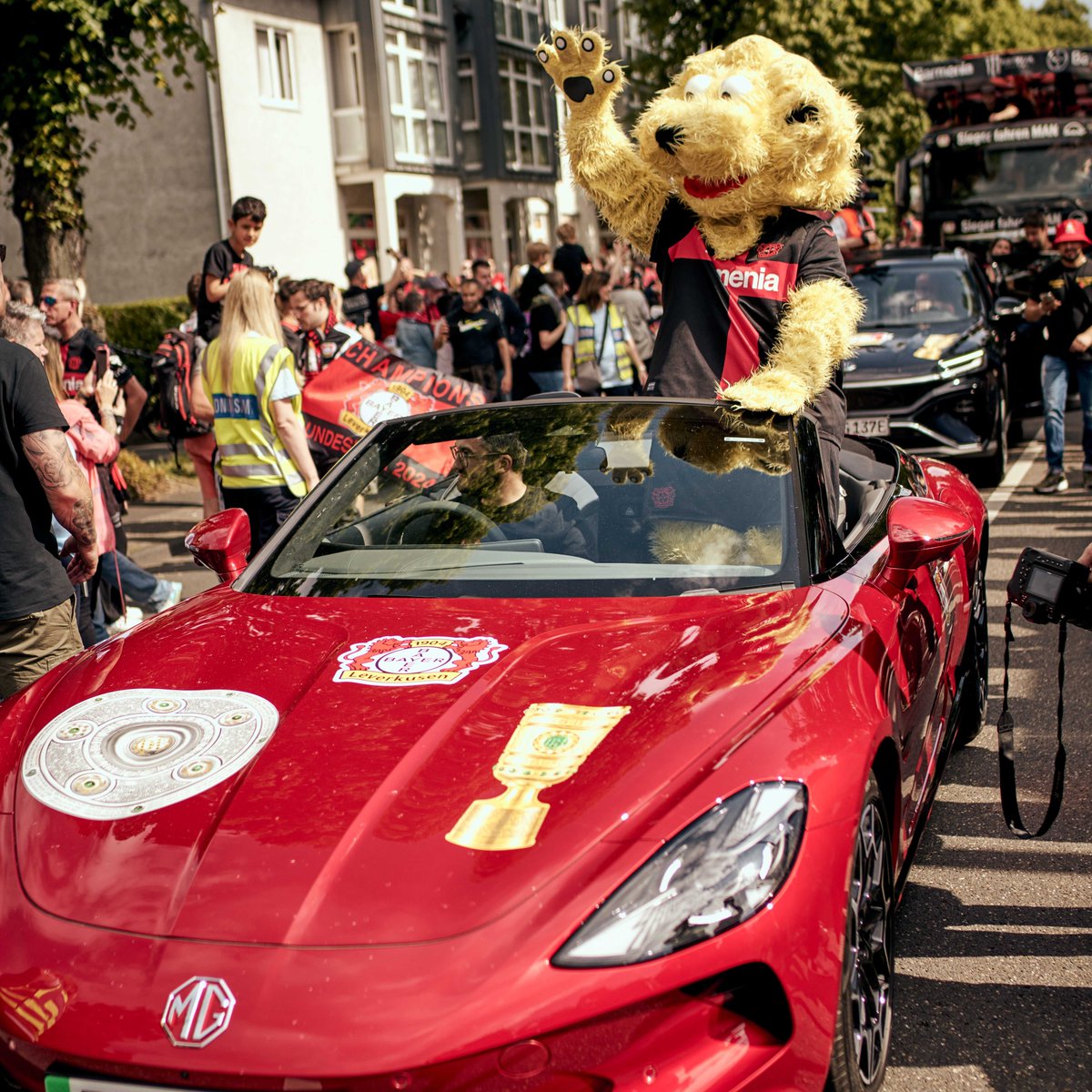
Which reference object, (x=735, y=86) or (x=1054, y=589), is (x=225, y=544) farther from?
(x=735, y=86)

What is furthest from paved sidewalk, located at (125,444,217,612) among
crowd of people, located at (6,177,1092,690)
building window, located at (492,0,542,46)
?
building window, located at (492,0,542,46)

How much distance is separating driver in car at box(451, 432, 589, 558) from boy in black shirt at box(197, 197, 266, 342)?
15.1 feet

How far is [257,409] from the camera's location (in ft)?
21.3

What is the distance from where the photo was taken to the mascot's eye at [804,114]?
502cm

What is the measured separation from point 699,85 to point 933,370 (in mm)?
5629

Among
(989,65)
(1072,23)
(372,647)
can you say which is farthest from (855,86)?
(1072,23)

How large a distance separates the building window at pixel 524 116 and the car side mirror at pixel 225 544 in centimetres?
3462

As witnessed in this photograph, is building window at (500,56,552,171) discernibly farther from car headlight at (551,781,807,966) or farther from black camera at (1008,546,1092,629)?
car headlight at (551,781,807,966)

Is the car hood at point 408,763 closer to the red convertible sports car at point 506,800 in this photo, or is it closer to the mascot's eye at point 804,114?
the red convertible sports car at point 506,800

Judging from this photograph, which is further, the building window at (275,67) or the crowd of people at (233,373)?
the building window at (275,67)

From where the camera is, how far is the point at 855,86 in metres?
31.4

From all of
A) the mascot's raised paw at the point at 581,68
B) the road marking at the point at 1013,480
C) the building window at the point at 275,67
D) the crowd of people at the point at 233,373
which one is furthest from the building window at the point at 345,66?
the mascot's raised paw at the point at 581,68

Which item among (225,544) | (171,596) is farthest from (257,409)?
(225,544)

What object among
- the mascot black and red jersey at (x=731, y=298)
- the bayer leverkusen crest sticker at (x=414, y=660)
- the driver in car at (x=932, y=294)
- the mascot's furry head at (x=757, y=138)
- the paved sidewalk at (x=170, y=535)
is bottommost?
the paved sidewalk at (x=170, y=535)
